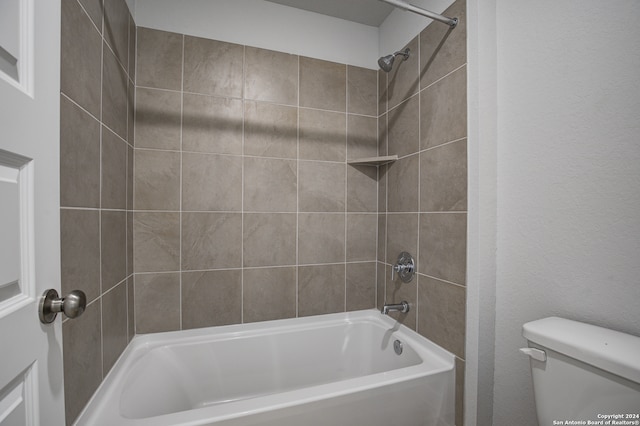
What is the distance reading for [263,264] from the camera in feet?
5.25

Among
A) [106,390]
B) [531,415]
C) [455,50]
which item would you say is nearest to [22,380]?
[106,390]

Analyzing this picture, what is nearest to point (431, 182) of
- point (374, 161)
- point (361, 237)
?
point (374, 161)

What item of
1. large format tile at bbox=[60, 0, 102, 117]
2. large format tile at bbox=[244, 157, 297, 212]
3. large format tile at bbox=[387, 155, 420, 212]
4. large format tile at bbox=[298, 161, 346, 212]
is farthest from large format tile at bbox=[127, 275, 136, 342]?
large format tile at bbox=[387, 155, 420, 212]

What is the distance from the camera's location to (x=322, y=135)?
1.71 metres

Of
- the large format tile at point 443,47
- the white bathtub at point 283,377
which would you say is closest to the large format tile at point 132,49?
the white bathtub at point 283,377

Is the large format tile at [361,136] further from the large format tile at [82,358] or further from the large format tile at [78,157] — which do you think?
the large format tile at [82,358]

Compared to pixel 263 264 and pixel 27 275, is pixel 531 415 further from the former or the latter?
pixel 27 275

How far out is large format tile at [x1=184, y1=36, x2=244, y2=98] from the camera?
1.47 meters

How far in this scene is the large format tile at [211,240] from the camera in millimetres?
1471

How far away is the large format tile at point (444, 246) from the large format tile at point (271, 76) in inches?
42.1

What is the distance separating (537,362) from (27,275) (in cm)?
131

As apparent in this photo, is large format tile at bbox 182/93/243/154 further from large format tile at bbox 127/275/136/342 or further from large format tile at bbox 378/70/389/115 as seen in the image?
large format tile at bbox 378/70/389/115

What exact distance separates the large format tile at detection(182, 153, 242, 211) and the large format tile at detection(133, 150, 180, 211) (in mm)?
44

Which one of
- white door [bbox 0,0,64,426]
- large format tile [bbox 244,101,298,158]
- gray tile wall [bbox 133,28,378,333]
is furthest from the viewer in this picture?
large format tile [bbox 244,101,298,158]
